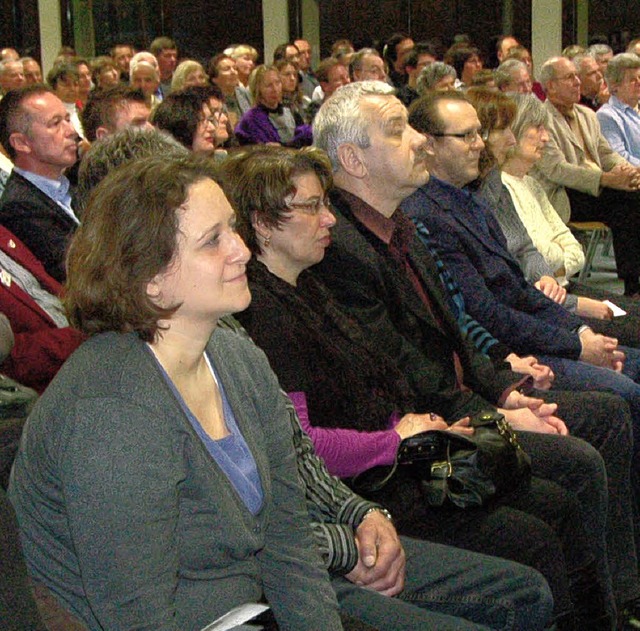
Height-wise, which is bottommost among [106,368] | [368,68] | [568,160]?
[568,160]

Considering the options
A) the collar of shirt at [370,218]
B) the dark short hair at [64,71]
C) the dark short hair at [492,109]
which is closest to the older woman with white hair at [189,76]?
the dark short hair at [64,71]

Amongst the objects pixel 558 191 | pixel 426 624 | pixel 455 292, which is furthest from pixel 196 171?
pixel 558 191

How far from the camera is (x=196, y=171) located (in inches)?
63.0

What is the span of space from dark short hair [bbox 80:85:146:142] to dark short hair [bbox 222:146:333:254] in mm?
1716

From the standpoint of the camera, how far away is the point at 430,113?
327cm

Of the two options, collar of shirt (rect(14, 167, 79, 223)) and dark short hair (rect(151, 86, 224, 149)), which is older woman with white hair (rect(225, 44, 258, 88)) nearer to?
dark short hair (rect(151, 86, 224, 149))

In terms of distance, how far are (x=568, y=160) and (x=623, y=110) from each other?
47.1 inches

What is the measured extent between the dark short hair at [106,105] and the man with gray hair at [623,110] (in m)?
3.60

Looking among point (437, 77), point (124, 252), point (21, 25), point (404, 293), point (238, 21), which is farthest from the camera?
point (238, 21)

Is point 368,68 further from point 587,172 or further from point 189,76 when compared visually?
point 587,172

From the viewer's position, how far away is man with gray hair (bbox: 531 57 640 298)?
5578 mm

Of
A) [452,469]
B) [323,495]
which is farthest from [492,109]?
[323,495]

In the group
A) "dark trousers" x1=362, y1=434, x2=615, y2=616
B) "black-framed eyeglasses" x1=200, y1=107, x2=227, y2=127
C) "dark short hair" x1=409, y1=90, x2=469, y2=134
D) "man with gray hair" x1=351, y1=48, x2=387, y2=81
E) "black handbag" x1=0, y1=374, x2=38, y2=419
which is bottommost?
"dark trousers" x1=362, y1=434, x2=615, y2=616

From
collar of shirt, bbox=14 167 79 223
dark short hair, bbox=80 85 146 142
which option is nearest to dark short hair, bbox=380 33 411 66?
dark short hair, bbox=80 85 146 142
